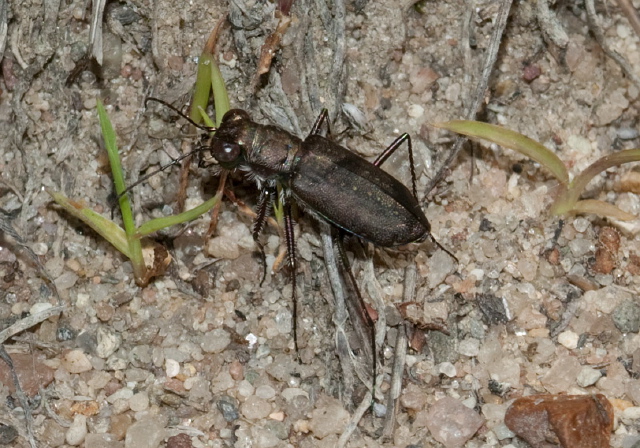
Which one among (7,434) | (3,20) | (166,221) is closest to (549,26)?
(166,221)

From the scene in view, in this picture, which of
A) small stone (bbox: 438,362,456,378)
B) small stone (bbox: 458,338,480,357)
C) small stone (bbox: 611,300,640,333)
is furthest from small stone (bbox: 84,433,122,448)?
small stone (bbox: 611,300,640,333)

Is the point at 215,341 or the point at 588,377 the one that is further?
the point at 215,341

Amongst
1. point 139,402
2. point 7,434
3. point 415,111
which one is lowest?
point 7,434

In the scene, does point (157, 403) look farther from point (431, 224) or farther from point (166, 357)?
point (431, 224)

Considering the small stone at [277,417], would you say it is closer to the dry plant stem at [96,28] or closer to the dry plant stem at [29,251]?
the dry plant stem at [29,251]

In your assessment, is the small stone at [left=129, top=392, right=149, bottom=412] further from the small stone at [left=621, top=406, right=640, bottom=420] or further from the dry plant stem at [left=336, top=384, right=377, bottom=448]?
the small stone at [left=621, top=406, right=640, bottom=420]

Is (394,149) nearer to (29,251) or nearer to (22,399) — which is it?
(29,251)
